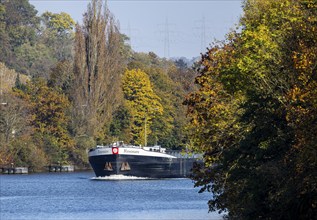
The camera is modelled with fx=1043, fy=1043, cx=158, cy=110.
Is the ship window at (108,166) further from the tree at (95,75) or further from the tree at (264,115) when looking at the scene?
the tree at (264,115)

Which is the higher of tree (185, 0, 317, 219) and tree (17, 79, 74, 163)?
→ tree (17, 79, 74, 163)

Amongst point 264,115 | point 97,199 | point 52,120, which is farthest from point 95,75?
point 264,115

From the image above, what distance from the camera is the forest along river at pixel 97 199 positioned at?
59.3m

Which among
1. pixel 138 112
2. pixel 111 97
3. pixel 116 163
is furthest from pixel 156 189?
pixel 138 112

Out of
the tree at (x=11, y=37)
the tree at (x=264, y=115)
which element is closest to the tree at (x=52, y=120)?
the tree at (x=11, y=37)

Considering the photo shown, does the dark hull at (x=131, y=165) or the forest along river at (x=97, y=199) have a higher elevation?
the dark hull at (x=131, y=165)

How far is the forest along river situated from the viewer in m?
59.3

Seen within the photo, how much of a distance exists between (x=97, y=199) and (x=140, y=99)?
218ft

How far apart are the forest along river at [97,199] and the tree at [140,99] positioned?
31095 mm

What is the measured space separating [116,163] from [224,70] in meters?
60.3

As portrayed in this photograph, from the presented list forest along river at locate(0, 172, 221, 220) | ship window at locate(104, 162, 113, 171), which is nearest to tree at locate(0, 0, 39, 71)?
forest along river at locate(0, 172, 221, 220)

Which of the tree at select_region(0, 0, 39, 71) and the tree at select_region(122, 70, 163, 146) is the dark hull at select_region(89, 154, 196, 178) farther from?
the tree at select_region(0, 0, 39, 71)

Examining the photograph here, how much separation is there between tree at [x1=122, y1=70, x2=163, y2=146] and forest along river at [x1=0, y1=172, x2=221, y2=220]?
31.1 meters

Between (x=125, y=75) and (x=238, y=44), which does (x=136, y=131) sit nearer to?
(x=125, y=75)
